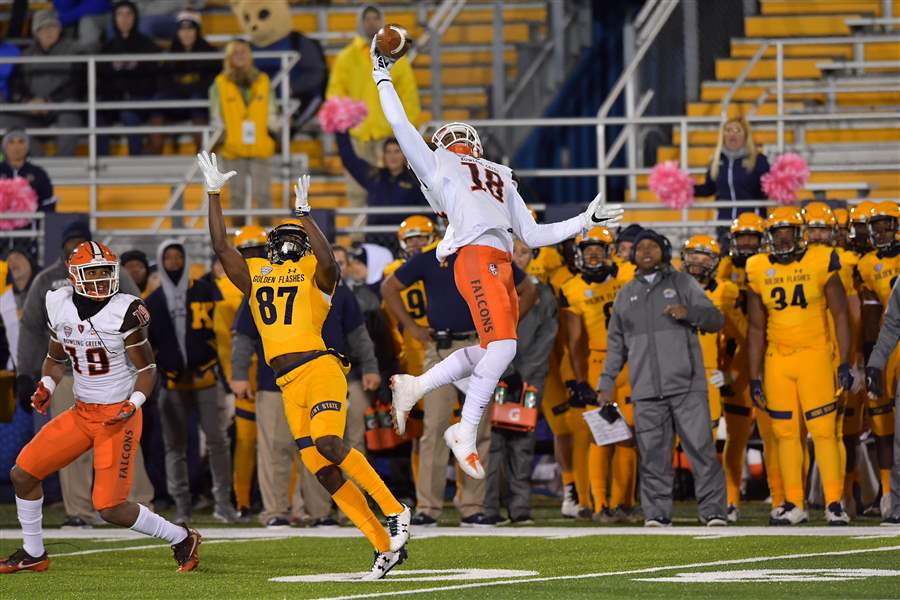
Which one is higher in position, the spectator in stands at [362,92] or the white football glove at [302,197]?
the spectator in stands at [362,92]

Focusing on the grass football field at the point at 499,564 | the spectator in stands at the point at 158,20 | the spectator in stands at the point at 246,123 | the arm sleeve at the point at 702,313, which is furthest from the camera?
the spectator in stands at the point at 158,20

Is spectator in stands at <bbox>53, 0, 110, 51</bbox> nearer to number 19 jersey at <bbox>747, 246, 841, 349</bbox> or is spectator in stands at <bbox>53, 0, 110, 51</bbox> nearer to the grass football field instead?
the grass football field

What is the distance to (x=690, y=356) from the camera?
13.0 m

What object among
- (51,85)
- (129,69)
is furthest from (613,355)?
(51,85)

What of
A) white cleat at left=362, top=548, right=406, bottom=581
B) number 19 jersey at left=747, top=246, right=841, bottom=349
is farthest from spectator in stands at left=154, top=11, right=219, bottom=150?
white cleat at left=362, top=548, right=406, bottom=581

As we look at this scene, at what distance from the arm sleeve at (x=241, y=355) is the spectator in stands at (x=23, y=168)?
3969 millimetres

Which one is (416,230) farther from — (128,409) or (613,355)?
(128,409)

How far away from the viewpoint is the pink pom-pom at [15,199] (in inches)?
631

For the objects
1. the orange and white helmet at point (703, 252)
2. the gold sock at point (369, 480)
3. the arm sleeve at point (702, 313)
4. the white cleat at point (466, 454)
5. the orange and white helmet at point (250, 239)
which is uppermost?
the orange and white helmet at point (250, 239)

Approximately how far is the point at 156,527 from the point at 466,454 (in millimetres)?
1896

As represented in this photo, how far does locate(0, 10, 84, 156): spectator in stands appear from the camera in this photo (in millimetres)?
19266

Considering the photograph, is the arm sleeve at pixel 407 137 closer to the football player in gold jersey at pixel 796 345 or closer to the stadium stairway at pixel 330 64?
the football player in gold jersey at pixel 796 345

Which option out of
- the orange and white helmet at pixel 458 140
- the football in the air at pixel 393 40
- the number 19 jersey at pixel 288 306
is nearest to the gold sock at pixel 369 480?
the number 19 jersey at pixel 288 306

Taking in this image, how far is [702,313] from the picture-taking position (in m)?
12.8
